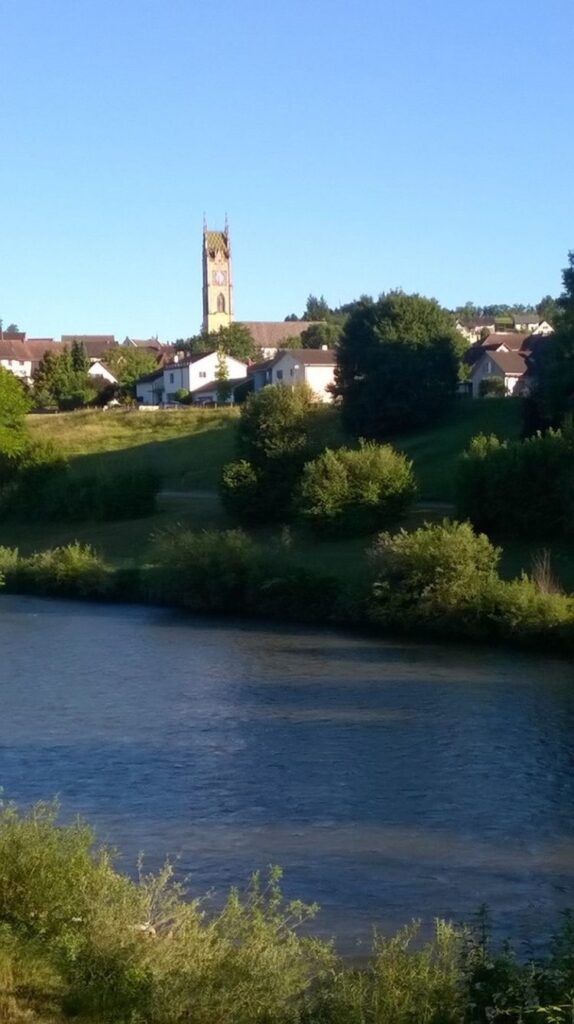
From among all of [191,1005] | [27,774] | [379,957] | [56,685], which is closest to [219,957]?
[191,1005]

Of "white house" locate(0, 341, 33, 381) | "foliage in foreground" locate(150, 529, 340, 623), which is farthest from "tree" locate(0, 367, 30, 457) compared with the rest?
"white house" locate(0, 341, 33, 381)

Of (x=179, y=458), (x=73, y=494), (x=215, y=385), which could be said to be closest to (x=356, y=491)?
(x=73, y=494)

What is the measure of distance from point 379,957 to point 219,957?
45.9 inches

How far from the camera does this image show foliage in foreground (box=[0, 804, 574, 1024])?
8711 mm

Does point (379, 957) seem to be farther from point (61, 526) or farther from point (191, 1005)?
point (61, 526)

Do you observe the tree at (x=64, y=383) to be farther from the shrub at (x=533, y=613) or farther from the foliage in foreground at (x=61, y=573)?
the shrub at (x=533, y=613)

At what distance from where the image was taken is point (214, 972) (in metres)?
9.16

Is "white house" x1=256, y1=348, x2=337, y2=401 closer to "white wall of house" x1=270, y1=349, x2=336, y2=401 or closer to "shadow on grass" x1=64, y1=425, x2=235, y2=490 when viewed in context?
"white wall of house" x1=270, y1=349, x2=336, y2=401

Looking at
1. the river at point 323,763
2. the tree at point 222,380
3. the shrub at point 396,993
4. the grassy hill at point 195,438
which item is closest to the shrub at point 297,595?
the river at point 323,763

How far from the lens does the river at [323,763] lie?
1580 centimetres

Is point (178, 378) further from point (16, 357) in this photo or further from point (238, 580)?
point (238, 580)

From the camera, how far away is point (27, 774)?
2000 centimetres

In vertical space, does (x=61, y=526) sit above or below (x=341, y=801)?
above

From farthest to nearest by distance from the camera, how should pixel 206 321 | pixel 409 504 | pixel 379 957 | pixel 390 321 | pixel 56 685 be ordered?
1. pixel 206 321
2. pixel 390 321
3. pixel 409 504
4. pixel 56 685
5. pixel 379 957
